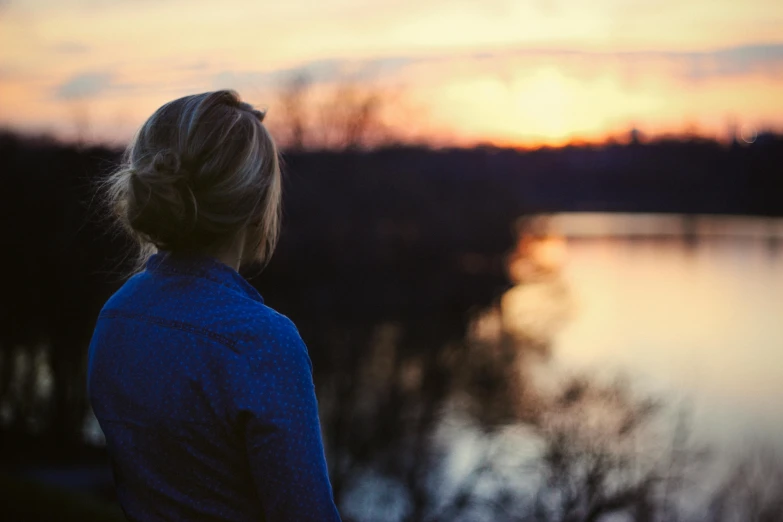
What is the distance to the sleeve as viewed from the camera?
A: 1.02 metres

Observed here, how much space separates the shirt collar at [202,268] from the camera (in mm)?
1174

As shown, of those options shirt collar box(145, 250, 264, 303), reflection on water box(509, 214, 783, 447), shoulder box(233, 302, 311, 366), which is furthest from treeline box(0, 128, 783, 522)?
shoulder box(233, 302, 311, 366)

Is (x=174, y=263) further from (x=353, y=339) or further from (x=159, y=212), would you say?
(x=353, y=339)

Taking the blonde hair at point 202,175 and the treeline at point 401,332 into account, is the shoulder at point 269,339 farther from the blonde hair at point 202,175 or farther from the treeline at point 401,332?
the treeline at point 401,332

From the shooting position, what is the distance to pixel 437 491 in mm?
13859

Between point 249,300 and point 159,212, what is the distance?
7.6 inches

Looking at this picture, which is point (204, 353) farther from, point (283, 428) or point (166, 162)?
point (166, 162)

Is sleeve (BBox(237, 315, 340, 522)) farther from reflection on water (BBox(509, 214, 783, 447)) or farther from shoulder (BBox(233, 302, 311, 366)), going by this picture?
reflection on water (BBox(509, 214, 783, 447))

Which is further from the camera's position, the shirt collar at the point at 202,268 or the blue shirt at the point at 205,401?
the shirt collar at the point at 202,268

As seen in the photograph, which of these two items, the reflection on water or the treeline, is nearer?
the treeline

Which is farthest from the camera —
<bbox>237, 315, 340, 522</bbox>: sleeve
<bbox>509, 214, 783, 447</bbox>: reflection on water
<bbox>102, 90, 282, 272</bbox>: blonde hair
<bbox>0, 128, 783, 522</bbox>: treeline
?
<bbox>509, 214, 783, 447</bbox>: reflection on water

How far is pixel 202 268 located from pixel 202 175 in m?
0.15

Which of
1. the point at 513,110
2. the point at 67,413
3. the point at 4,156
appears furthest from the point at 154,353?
the point at 513,110

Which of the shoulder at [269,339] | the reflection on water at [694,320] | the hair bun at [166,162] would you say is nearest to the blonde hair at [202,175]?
the hair bun at [166,162]
